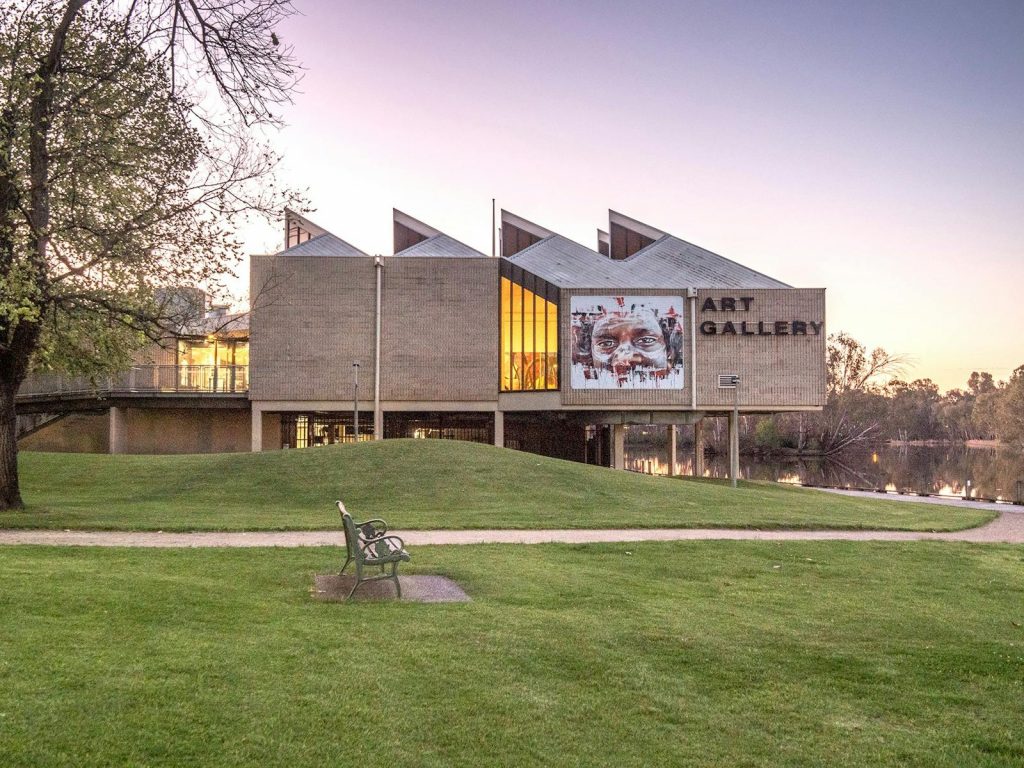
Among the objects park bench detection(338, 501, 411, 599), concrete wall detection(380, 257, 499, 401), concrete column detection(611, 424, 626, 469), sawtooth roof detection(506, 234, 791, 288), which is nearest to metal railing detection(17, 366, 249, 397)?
concrete wall detection(380, 257, 499, 401)

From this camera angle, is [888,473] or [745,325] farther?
[888,473]

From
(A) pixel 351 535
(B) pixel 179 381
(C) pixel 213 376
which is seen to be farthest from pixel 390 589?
(B) pixel 179 381

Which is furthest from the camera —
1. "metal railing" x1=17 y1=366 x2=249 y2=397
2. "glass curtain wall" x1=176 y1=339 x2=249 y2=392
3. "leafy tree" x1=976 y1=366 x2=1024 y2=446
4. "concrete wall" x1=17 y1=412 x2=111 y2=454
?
"leafy tree" x1=976 y1=366 x2=1024 y2=446

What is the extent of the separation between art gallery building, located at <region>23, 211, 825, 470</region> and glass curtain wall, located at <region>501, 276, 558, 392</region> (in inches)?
2.9

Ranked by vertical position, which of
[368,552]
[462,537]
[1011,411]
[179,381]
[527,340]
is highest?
[527,340]

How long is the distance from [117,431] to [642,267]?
2775cm

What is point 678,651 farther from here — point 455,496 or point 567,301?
point 567,301

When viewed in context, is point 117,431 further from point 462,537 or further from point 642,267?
point 462,537

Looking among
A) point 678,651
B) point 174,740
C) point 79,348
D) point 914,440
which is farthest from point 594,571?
point 914,440

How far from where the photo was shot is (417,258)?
1625 inches

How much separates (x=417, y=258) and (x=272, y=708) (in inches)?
1461

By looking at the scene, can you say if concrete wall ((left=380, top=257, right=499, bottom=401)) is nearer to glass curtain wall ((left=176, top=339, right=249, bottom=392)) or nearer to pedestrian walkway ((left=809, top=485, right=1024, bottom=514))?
glass curtain wall ((left=176, top=339, right=249, bottom=392))

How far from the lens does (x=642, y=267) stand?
137ft

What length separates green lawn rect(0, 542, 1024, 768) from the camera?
4.85 metres
